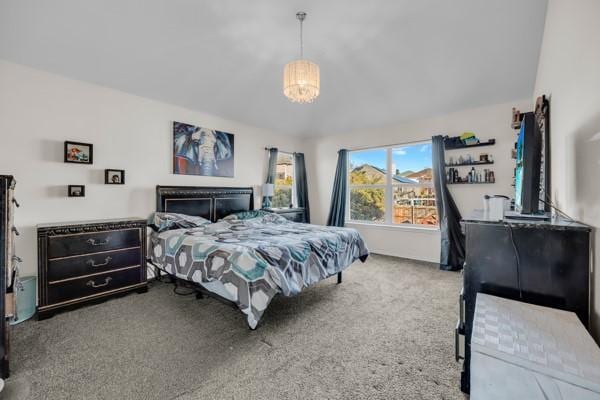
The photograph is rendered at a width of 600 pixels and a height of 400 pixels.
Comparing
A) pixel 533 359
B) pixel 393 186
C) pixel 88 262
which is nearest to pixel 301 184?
pixel 393 186

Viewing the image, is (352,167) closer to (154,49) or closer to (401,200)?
(401,200)

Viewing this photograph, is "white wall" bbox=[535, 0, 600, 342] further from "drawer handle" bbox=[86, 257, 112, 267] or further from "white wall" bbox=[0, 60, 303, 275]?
"white wall" bbox=[0, 60, 303, 275]

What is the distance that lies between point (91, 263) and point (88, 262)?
0.03m

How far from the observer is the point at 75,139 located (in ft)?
9.79

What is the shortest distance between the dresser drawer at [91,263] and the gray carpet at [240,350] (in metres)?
0.37

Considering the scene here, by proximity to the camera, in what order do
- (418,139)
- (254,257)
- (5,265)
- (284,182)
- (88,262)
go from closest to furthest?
(5,265) → (254,257) → (88,262) → (418,139) → (284,182)

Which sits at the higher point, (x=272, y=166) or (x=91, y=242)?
(x=272, y=166)

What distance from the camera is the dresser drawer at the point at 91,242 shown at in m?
2.49

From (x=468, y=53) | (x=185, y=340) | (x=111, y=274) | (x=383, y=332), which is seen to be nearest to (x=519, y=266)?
(x=383, y=332)

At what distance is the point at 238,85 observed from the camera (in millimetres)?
3762

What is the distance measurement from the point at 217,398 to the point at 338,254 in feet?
5.88

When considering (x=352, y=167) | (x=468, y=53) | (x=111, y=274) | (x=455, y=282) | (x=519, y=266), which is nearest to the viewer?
(x=519, y=266)

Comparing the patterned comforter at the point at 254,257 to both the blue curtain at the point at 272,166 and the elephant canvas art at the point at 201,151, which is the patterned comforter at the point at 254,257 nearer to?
the elephant canvas art at the point at 201,151

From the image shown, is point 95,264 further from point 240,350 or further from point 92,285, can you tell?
point 240,350
